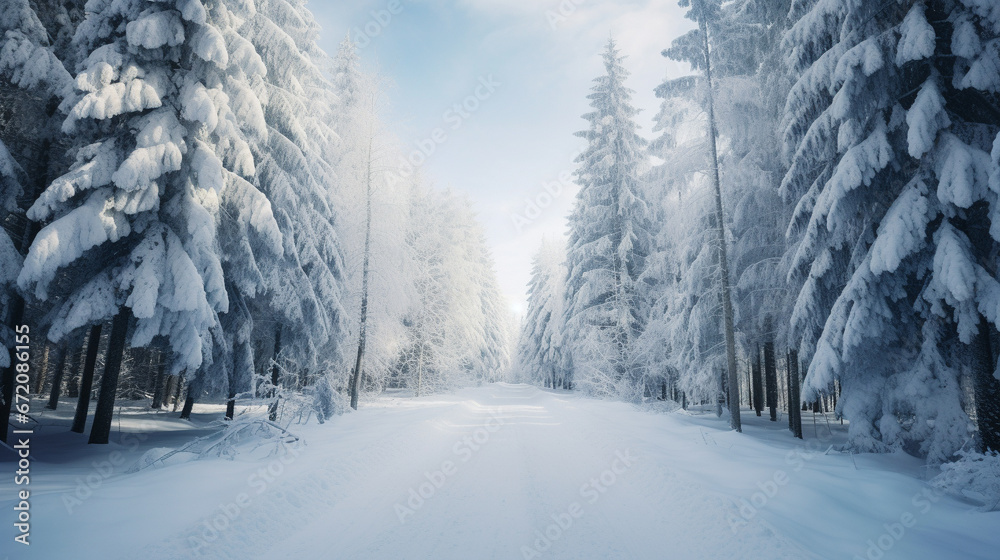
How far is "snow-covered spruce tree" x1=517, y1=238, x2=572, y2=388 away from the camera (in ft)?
110

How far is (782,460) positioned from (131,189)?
14.0m

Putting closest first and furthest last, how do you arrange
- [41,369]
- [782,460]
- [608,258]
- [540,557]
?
[540,557]
[782,460]
[41,369]
[608,258]

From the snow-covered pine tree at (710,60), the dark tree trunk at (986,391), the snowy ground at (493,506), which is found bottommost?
the snowy ground at (493,506)

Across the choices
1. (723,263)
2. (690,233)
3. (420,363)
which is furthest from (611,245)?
(420,363)

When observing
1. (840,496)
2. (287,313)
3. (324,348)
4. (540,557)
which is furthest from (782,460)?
(324,348)

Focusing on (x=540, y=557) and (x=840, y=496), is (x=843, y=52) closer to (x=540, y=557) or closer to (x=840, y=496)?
(x=840, y=496)

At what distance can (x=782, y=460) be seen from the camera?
796 cm

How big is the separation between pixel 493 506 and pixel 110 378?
9.39 m

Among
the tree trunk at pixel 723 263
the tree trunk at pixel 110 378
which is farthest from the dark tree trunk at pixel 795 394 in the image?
the tree trunk at pixel 110 378

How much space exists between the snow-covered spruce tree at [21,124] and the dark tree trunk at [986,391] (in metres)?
17.3

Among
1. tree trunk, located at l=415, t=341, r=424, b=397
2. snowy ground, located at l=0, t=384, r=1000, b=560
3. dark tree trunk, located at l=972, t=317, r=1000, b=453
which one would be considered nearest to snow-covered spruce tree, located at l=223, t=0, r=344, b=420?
snowy ground, located at l=0, t=384, r=1000, b=560

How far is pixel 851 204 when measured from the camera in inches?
322

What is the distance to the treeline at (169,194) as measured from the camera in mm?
8281

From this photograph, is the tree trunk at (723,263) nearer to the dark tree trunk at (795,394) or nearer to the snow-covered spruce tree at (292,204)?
the dark tree trunk at (795,394)
